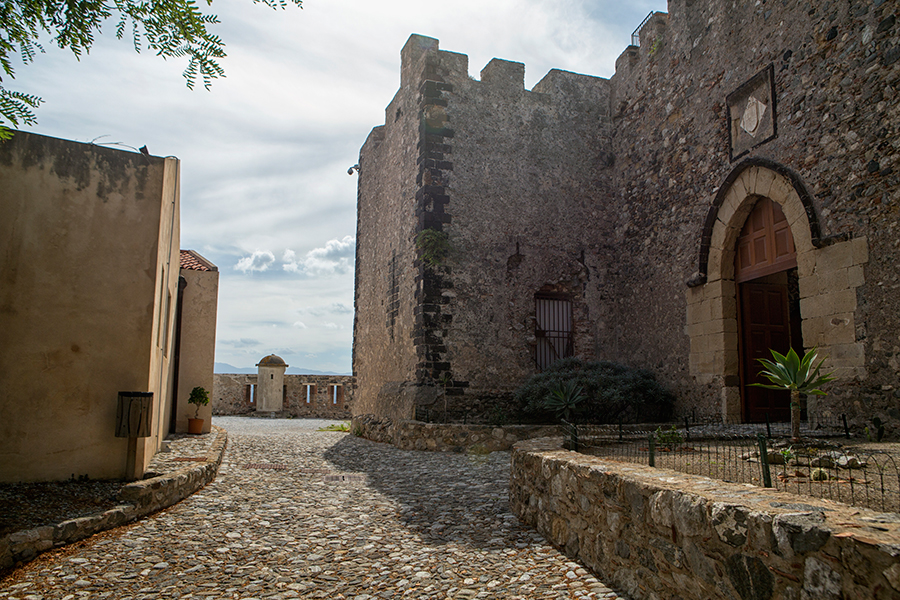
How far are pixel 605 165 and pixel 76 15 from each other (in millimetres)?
10423

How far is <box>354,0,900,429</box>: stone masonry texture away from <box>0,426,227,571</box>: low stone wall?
Answer: 4.96 meters

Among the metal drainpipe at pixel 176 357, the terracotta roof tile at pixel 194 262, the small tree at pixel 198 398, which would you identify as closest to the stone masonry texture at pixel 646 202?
the small tree at pixel 198 398

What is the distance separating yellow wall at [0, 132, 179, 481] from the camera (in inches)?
229

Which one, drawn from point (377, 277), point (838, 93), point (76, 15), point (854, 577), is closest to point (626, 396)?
point (838, 93)

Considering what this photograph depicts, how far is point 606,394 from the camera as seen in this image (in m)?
9.91

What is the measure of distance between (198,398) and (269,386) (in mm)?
9580

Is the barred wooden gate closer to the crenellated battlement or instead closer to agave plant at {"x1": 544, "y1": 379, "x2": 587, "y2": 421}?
agave plant at {"x1": 544, "y1": 379, "x2": 587, "y2": 421}

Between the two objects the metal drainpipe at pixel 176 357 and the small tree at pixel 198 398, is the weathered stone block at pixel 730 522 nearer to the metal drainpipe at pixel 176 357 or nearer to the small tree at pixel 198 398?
the small tree at pixel 198 398

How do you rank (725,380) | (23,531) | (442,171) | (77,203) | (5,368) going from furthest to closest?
(442,171), (725,380), (77,203), (5,368), (23,531)

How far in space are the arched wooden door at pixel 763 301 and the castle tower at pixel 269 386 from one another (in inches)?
628

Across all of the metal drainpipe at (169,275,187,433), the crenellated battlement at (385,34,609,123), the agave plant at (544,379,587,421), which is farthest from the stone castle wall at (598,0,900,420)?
the metal drainpipe at (169,275,187,433)

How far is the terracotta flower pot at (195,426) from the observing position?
11461mm

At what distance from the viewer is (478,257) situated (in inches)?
457

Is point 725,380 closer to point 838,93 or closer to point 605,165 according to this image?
point 838,93
